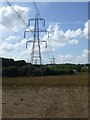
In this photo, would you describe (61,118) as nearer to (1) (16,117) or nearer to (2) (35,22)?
(1) (16,117)

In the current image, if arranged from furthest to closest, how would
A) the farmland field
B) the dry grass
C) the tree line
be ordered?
the tree line
the dry grass
the farmland field

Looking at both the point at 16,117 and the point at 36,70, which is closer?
the point at 16,117

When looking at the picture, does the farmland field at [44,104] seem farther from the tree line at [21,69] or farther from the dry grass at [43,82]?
the tree line at [21,69]

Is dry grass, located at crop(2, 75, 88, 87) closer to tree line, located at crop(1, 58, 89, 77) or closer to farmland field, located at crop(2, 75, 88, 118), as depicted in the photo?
tree line, located at crop(1, 58, 89, 77)

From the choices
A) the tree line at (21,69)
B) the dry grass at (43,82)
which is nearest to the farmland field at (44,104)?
the dry grass at (43,82)

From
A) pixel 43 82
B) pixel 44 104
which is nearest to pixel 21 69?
pixel 43 82

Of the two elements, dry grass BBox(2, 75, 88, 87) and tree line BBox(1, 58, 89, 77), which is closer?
dry grass BBox(2, 75, 88, 87)

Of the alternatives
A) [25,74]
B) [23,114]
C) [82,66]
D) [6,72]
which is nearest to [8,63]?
[6,72]

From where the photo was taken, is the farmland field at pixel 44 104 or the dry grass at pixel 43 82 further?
the dry grass at pixel 43 82

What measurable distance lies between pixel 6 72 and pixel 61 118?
52.8 m

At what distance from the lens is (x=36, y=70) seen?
7294cm

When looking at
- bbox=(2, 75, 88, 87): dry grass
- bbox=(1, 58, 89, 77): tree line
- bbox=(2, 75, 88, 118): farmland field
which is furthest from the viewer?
bbox=(1, 58, 89, 77): tree line

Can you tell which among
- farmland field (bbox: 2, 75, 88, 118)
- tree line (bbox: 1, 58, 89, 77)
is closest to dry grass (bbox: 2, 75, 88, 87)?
tree line (bbox: 1, 58, 89, 77)

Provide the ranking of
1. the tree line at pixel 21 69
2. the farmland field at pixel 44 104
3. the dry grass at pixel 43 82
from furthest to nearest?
the tree line at pixel 21 69 < the dry grass at pixel 43 82 < the farmland field at pixel 44 104
